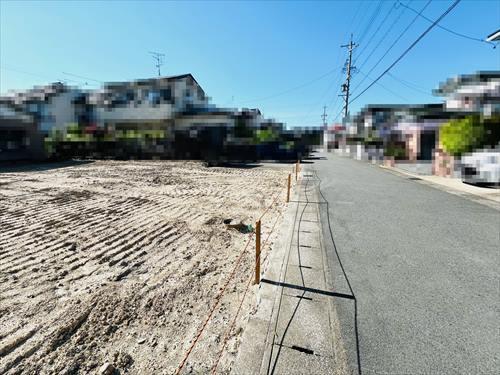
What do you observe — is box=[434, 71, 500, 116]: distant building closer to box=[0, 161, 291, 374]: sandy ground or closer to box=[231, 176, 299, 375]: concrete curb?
box=[0, 161, 291, 374]: sandy ground

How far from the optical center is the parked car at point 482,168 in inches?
381

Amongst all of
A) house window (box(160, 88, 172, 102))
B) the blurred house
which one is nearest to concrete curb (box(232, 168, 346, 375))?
the blurred house

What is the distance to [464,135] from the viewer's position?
464 inches

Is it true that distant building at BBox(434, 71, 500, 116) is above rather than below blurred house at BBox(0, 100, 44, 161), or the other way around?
above

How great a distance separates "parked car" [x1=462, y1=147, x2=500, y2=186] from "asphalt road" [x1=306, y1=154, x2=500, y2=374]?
4.41 m

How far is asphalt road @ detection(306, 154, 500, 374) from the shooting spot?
2078 millimetres

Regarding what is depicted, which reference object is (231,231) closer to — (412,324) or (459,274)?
(412,324)

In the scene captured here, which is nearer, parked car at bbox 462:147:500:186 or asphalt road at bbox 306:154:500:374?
asphalt road at bbox 306:154:500:374

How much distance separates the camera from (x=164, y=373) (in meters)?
1.92

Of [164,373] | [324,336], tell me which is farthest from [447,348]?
[164,373]

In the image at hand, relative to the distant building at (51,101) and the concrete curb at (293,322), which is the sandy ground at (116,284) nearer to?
the concrete curb at (293,322)

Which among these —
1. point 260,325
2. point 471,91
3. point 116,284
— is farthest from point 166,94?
point 260,325

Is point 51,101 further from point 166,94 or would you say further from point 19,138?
point 166,94

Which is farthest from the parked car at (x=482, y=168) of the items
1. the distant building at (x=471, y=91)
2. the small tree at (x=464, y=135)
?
the distant building at (x=471, y=91)
